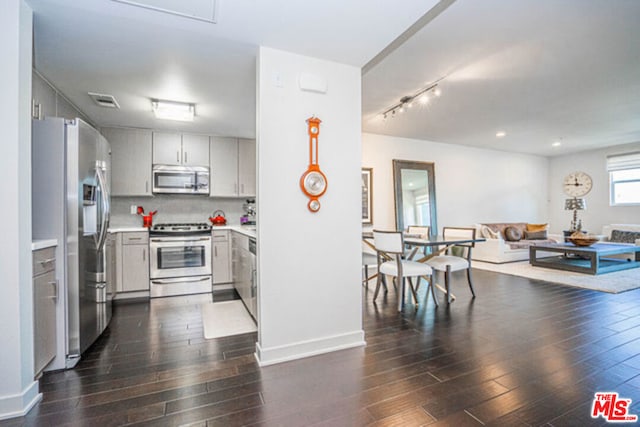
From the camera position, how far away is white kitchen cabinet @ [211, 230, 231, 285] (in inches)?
161

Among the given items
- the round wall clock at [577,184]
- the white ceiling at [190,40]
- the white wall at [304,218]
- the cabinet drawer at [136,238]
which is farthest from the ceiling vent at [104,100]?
the round wall clock at [577,184]

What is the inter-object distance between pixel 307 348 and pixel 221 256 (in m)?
2.39

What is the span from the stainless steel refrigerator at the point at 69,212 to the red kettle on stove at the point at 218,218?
2.26 metres

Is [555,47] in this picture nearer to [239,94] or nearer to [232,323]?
[239,94]

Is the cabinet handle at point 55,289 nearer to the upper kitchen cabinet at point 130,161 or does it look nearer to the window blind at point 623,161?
the upper kitchen cabinet at point 130,161

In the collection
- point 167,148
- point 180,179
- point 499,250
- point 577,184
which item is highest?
point 167,148

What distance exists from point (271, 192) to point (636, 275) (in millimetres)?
6334

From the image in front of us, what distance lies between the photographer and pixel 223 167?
14.9 feet

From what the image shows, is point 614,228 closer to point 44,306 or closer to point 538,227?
point 538,227

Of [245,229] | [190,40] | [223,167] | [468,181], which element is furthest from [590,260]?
[190,40]

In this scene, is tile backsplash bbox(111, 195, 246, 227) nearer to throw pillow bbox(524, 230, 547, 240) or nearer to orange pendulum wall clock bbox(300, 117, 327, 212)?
orange pendulum wall clock bbox(300, 117, 327, 212)

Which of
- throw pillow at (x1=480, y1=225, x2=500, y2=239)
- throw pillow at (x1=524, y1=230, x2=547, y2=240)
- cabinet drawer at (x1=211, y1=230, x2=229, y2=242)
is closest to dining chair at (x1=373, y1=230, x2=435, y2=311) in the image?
cabinet drawer at (x1=211, y1=230, x2=229, y2=242)

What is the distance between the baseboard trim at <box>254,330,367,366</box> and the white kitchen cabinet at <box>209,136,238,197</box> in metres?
2.93

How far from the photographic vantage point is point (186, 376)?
1.93 meters
